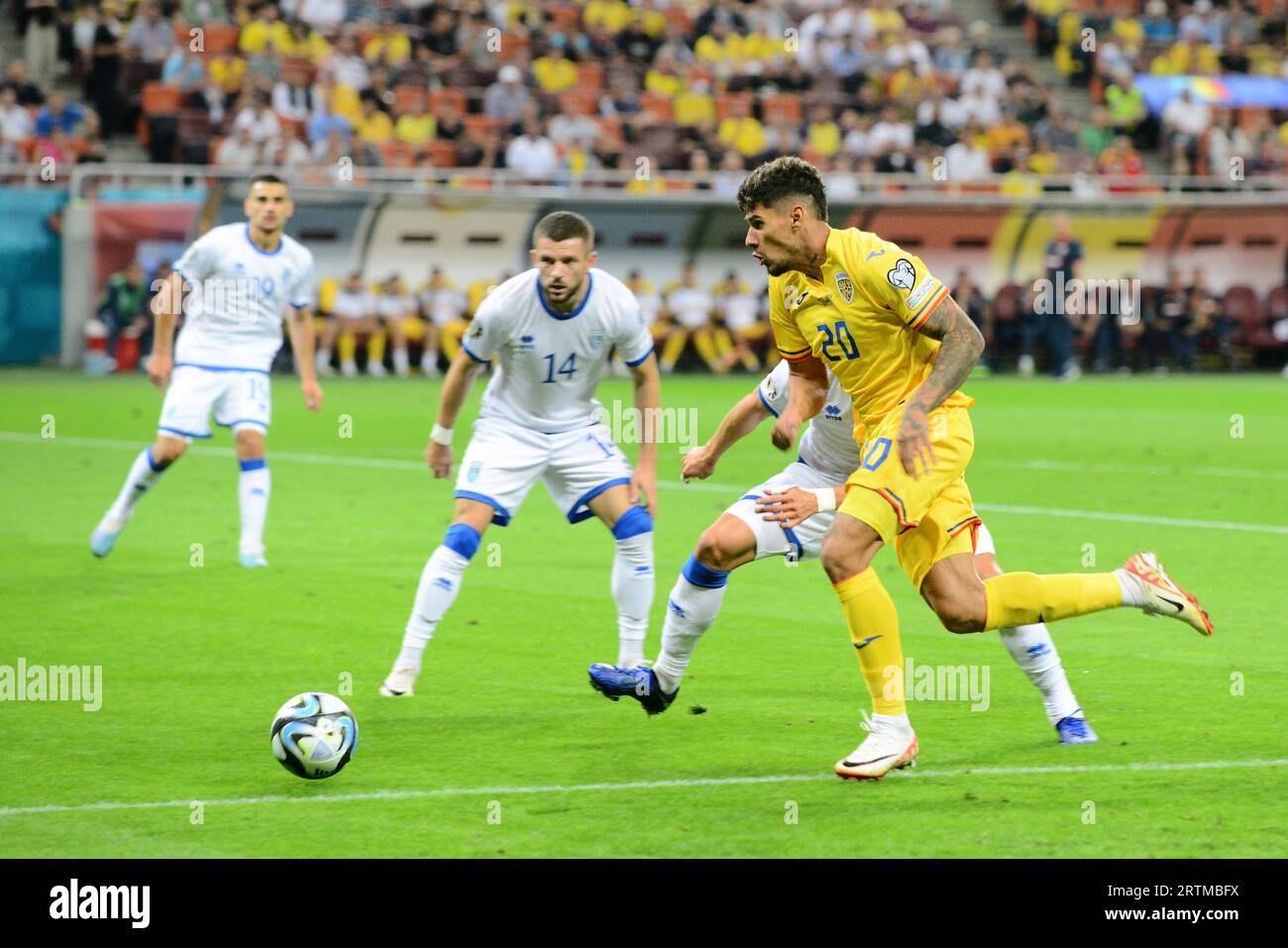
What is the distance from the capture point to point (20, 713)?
7297mm

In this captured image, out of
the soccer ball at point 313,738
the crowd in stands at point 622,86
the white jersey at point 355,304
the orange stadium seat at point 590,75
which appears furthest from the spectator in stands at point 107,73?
the soccer ball at point 313,738

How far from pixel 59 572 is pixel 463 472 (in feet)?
13.0

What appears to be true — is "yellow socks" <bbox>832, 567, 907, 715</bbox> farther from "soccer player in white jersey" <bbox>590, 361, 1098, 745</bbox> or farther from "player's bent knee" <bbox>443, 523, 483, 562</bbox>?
"player's bent knee" <bbox>443, 523, 483, 562</bbox>

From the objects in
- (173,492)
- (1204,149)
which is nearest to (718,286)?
(1204,149)

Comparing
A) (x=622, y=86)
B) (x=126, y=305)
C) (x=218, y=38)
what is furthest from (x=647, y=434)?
(x=622, y=86)

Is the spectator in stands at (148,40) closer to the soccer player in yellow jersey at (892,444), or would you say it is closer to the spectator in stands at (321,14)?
the spectator in stands at (321,14)

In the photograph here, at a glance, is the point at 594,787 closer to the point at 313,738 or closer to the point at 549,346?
the point at 313,738

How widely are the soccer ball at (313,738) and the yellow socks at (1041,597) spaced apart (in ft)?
7.10

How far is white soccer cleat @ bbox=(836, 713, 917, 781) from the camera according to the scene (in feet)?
20.1

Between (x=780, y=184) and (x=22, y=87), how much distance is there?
23478 mm

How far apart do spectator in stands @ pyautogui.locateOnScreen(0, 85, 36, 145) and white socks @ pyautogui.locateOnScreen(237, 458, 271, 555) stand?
17.2m

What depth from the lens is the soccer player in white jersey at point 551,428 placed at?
7691 mm

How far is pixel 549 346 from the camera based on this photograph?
7.92m
